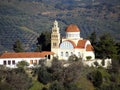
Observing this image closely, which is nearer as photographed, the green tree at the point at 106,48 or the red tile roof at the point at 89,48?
the green tree at the point at 106,48

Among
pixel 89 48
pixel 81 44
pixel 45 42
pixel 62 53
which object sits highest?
pixel 45 42

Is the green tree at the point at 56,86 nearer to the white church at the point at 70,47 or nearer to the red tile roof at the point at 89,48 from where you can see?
the white church at the point at 70,47

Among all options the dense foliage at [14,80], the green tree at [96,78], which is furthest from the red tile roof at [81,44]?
the dense foliage at [14,80]

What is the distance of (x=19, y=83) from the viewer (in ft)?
216

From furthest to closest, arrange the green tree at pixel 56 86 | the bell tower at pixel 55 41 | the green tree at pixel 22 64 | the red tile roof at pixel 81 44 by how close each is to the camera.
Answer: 1. the bell tower at pixel 55 41
2. the red tile roof at pixel 81 44
3. the green tree at pixel 22 64
4. the green tree at pixel 56 86

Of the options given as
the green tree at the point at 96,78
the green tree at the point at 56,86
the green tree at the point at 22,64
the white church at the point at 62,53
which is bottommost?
the green tree at the point at 56,86

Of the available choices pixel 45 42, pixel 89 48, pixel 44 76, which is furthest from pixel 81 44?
pixel 44 76

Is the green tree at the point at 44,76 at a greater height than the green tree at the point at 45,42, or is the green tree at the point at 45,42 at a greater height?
the green tree at the point at 45,42

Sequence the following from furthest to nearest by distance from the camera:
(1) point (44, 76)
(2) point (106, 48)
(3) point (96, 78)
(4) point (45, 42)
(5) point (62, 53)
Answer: (4) point (45, 42) → (5) point (62, 53) → (2) point (106, 48) → (3) point (96, 78) → (1) point (44, 76)

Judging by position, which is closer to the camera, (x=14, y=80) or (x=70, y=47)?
(x=14, y=80)

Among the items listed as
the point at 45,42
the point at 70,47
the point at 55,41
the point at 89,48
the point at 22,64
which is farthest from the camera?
the point at 45,42

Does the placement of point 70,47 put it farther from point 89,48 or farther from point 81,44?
point 89,48

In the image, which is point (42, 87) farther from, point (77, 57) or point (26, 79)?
point (77, 57)

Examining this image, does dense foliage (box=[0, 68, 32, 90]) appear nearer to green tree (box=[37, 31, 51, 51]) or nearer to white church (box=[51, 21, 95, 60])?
white church (box=[51, 21, 95, 60])
